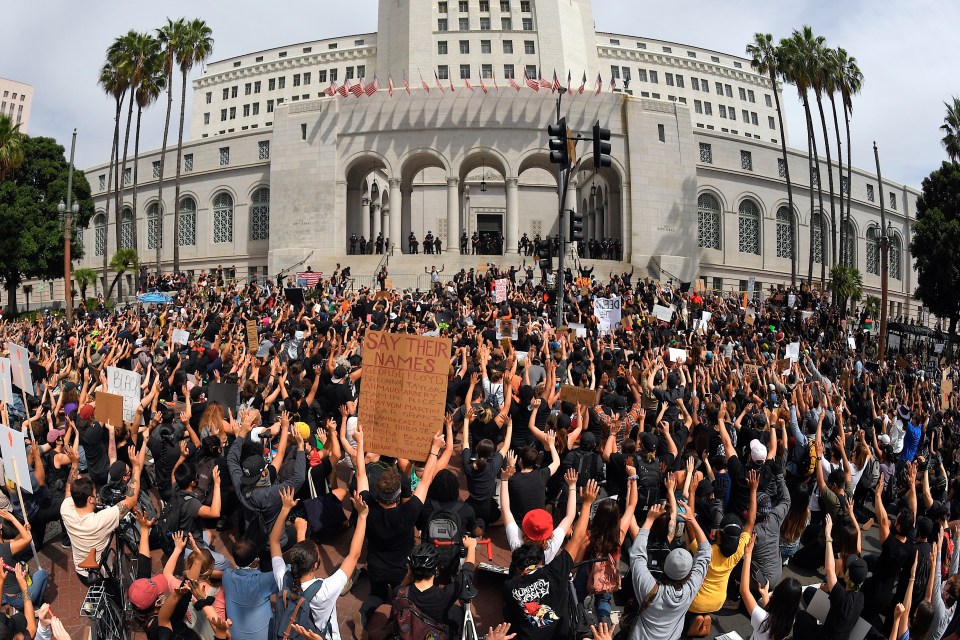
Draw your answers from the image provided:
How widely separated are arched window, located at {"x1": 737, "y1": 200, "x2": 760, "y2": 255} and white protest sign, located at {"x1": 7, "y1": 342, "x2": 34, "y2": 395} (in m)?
43.4

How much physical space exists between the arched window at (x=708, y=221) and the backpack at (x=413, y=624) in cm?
4346

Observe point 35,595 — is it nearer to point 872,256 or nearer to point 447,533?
point 447,533

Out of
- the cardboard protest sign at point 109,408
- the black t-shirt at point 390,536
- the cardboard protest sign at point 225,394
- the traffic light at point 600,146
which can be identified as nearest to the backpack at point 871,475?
the black t-shirt at point 390,536

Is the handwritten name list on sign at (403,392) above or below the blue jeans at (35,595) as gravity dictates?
above

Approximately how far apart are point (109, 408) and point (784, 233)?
1857 inches

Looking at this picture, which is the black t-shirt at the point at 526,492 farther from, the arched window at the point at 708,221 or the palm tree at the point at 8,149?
the arched window at the point at 708,221

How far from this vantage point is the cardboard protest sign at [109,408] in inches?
341

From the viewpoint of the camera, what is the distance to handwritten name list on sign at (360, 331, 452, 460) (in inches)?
278

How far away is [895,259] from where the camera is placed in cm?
5328

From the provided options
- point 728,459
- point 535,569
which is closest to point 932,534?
point 728,459

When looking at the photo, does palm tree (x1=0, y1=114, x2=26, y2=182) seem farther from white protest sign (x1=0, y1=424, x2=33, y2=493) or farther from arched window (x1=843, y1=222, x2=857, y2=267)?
arched window (x1=843, y1=222, x2=857, y2=267)

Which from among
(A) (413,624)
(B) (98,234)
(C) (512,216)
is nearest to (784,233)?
(C) (512,216)

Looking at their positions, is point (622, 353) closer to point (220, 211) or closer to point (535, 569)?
point (535, 569)

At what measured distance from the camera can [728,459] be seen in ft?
26.2
